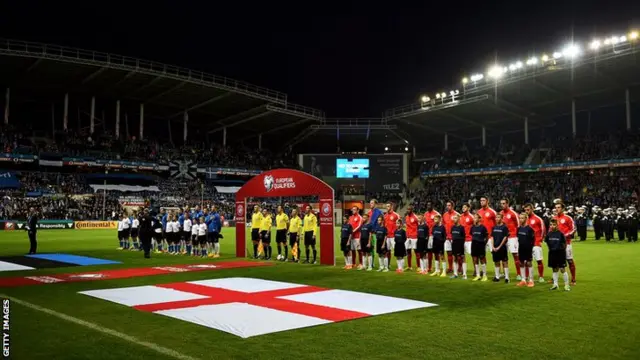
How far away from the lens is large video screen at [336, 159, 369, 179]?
195ft

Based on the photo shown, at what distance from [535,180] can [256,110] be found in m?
28.9

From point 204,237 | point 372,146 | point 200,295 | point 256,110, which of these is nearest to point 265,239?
point 204,237

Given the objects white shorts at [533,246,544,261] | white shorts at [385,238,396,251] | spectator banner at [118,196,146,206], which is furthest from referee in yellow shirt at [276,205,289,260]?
spectator banner at [118,196,146,206]

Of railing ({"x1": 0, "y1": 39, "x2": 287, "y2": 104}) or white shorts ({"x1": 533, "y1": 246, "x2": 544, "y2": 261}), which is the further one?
railing ({"x1": 0, "y1": 39, "x2": 287, "y2": 104})

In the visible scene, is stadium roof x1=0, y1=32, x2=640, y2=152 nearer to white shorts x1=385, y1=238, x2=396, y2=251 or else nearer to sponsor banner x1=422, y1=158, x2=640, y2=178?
sponsor banner x1=422, y1=158, x2=640, y2=178

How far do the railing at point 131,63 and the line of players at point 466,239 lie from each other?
113 feet

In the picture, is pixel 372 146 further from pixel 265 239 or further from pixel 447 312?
pixel 447 312

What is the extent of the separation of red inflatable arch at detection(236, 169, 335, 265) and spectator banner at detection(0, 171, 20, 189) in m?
33.4

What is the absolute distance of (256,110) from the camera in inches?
2267

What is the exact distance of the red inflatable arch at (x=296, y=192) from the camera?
18.9 m

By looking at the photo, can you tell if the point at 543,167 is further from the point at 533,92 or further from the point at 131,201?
the point at 131,201

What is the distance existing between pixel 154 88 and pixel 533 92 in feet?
114

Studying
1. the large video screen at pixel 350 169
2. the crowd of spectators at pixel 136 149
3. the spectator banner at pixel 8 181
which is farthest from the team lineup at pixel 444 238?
the large video screen at pixel 350 169

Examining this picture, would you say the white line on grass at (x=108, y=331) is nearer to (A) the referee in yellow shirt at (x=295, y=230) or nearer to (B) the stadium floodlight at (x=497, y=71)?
(A) the referee in yellow shirt at (x=295, y=230)
